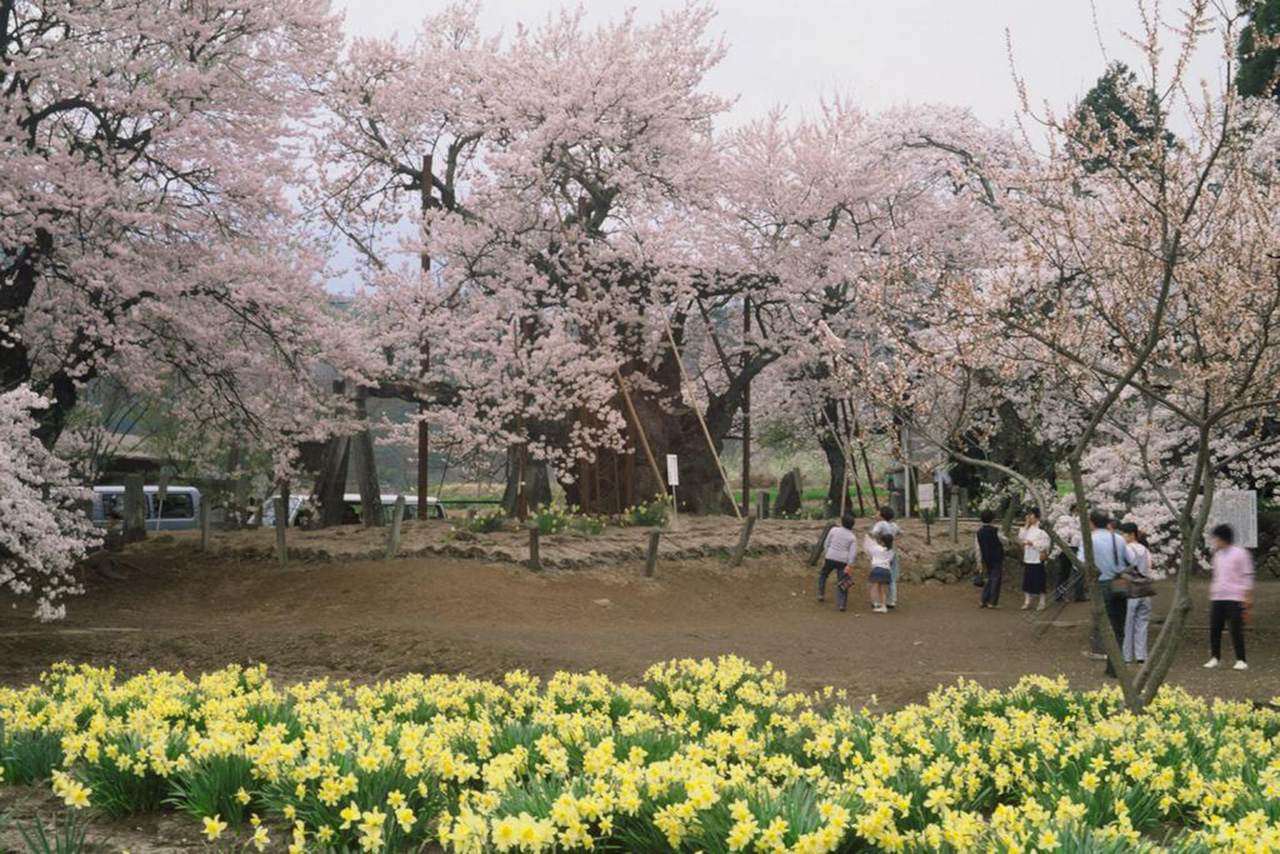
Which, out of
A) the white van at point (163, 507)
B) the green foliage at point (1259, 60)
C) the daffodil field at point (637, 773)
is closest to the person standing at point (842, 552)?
the green foliage at point (1259, 60)

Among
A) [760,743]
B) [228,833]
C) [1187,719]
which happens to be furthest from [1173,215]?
[228,833]

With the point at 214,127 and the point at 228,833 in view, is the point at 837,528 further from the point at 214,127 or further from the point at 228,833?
the point at 228,833

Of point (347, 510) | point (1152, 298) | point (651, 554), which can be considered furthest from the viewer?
point (347, 510)

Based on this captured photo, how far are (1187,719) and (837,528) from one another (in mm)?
10828

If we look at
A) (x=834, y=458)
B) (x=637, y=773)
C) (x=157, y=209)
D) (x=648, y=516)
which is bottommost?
(x=637, y=773)

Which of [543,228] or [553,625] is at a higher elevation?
[543,228]

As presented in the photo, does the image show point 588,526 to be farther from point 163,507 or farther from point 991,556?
point 163,507

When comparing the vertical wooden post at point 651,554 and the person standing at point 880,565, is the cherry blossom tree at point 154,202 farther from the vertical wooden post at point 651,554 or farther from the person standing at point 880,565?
the person standing at point 880,565

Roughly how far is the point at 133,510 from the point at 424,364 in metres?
5.92

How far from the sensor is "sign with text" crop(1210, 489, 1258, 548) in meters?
14.0

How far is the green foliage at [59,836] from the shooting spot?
15.0ft

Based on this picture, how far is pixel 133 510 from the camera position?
2302cm

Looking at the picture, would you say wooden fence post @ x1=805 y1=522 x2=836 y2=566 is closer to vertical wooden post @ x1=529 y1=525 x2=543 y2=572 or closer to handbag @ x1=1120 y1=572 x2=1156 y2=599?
vertical wooden post @ x1=529 y1=525 x2=543 y2=572

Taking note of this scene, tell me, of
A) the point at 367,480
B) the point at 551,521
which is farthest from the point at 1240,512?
the point at 367,480
